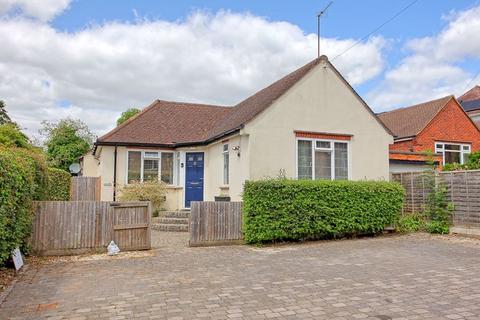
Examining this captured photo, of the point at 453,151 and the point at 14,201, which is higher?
the point at 453,151

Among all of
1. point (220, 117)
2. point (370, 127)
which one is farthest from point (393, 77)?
point (220, 117)

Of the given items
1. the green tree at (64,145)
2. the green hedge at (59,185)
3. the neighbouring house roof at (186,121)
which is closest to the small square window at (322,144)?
the neighbouring house roof at (186,121)

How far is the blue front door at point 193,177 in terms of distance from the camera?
55.4 feet

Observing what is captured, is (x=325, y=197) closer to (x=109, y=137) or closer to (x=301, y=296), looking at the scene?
(x=301, y=296)

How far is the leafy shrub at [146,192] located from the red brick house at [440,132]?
14.8 metres

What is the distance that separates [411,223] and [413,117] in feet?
48.0

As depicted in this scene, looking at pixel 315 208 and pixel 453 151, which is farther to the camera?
pixel 453 151

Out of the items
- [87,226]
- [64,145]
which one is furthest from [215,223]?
[64,145]

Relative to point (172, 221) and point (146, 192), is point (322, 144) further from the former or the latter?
point (146, 192)

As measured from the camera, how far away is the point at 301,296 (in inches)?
233

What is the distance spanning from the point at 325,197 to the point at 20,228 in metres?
8.05

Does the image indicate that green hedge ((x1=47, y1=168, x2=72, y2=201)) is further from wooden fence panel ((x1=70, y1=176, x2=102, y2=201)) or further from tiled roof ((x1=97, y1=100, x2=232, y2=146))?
tiled roof ((x1=97, y1=100, x2=232, y2=146))

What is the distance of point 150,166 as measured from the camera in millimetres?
17016

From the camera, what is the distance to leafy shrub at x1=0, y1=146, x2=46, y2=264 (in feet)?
21.8
